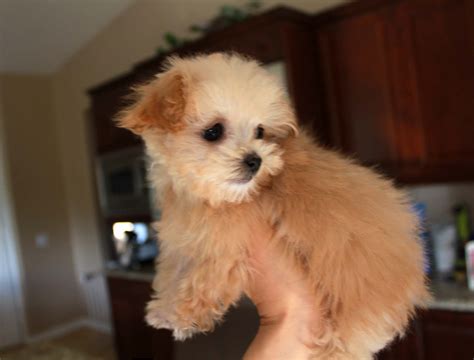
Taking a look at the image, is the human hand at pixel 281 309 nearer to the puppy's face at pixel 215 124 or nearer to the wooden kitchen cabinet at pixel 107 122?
the puppy's face at pixel 215 124

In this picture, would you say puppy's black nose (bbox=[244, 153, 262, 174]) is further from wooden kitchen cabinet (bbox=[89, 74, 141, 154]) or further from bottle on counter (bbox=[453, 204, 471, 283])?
wooden kitchen cabinet (bbox=[89, 74, 141, 154])

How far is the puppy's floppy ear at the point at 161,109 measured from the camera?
67cm

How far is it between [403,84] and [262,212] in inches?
48.3

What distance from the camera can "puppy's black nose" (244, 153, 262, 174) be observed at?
65 cm


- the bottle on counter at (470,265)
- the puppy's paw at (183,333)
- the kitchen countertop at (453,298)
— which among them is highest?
the puppy's paw at (183,333)

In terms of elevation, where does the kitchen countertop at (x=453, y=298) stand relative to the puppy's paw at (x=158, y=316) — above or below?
below

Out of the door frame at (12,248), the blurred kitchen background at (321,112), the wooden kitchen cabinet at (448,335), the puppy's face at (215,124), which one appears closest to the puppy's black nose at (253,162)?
the puppy's face at (215,124)

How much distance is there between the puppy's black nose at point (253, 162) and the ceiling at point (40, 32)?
0.39 metres

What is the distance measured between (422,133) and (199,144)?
122 centimetres

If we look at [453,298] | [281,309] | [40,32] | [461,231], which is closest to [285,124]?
[281,309]

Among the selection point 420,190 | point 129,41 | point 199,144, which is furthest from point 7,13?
point 129,41

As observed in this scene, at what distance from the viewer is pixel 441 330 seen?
144 centimetres

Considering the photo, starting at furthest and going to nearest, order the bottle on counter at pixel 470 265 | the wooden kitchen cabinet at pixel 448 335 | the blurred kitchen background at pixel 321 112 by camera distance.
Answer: the bottle on counter at pixel 470 265 < the wooden kitchen cabinet at pixel 448 335 < the blurred kitchen background at pixel 321 112

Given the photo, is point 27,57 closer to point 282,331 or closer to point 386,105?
point 282,331
